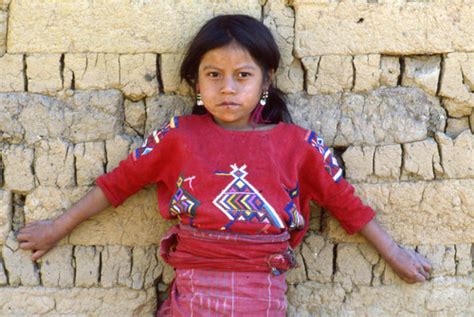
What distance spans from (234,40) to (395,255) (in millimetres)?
1116

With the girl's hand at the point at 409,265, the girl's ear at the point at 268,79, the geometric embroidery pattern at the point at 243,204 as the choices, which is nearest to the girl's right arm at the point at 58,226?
the geometric embroidery pattern at the point at 243,204

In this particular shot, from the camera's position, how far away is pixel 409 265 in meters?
2.65

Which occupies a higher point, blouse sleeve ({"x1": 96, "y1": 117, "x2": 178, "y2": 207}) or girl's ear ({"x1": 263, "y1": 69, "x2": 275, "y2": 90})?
girl's ear ({"x1": 263, "y1": 69, "x2": 275, "y2": 90})

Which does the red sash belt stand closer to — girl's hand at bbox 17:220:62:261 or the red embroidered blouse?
the red embroidered blouse

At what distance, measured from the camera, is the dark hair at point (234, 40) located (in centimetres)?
241

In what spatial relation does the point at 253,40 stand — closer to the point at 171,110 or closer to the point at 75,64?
the point at 171,110

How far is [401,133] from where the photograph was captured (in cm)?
267

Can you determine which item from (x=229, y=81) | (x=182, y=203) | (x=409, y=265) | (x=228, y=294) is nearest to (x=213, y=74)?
(x=229, y=81)

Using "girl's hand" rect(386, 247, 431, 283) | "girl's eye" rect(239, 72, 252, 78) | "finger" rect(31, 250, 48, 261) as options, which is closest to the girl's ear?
"girl's eye" rect(239, 72, 252, 78)

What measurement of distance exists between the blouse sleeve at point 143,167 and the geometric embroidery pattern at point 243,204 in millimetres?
259

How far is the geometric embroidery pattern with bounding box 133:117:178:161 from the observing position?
2.51m

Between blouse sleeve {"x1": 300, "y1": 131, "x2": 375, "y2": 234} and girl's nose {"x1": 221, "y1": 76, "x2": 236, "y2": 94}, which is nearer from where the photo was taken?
girl's nose {"x1": 221, "y1": 76, "x2": 236, "y2": 94}

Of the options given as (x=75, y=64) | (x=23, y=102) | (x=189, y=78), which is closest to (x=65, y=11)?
(x=75, y=64)

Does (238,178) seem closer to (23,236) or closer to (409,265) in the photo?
(409,265)
